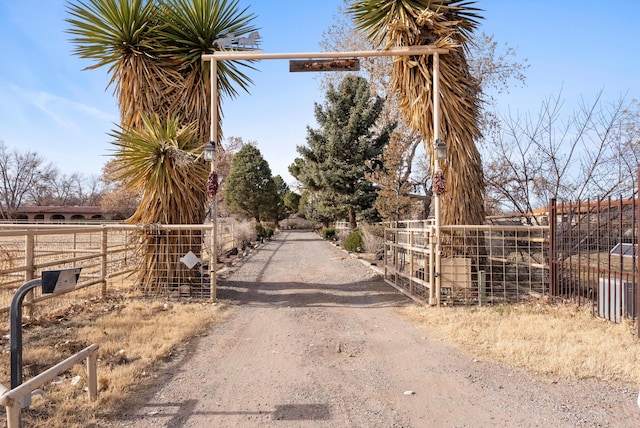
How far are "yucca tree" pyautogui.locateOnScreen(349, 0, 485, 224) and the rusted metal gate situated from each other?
1.56m

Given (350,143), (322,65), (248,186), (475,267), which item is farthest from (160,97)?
(248,186)

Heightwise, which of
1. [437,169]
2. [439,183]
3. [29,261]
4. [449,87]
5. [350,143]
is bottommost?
[29,261]

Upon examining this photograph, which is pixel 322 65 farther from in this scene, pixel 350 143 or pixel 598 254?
pixel 350 143

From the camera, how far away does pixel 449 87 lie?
879cm

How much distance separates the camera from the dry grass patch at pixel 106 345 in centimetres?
357

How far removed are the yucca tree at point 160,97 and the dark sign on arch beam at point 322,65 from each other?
205cm

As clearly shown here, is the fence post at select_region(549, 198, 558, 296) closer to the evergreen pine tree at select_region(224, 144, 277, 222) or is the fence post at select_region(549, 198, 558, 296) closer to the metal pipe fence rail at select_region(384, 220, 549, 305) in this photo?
the metal pipe fence rail at select_region(384, 220, 549, 305)

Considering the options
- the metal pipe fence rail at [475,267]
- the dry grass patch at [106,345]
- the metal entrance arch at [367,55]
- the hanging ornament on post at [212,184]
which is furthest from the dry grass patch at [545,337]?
the hanging ornament on post at [212,184]

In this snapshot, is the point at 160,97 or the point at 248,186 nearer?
the point at 160,97

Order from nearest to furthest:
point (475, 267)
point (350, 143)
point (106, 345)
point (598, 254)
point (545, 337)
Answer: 1. point (106, 345)
2. point (545, 337)
3. point (598, 254)
4. point (475, 267)
5. point (350, 143)

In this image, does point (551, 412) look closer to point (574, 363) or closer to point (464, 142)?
point (574, 363)

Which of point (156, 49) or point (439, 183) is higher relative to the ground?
point (156, 49)

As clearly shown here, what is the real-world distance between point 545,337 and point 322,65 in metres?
6.43

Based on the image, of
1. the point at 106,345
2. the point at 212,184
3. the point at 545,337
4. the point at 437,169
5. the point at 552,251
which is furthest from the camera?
the point at 212,184
